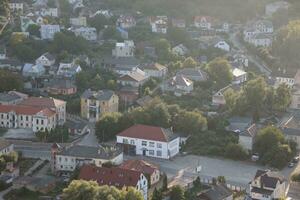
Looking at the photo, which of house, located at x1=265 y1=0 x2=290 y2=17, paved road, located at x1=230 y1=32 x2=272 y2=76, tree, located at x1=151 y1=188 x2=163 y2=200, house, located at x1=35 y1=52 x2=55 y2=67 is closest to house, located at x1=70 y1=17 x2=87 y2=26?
house, located at x1=35 y1=52 x2=55 y2=67

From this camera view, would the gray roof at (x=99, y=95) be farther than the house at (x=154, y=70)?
No

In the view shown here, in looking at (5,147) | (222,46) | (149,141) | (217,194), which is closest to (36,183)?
(5,147)

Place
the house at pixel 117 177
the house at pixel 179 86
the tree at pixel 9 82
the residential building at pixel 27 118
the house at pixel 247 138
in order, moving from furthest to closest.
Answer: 1. the house at pixel 179 86
2. the tree at pixel 9 82
3. the residential building at pixel 27 118
4. the house at pixel 247 138
5. the house at pixel 117 177

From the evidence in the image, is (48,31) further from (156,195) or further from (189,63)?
(156,195)

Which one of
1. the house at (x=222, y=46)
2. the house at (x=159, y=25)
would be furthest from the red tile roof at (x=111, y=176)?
the house at (x=159, y=25)

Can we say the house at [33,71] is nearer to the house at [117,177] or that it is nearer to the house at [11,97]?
the house at [11,97]

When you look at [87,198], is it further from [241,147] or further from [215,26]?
[215,26]
